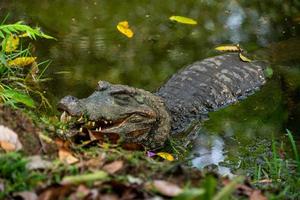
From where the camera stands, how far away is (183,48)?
7438mm

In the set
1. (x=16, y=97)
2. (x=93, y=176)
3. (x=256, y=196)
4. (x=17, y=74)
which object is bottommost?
(x=17, y=74)

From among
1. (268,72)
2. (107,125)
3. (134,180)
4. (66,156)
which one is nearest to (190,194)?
(134,180)

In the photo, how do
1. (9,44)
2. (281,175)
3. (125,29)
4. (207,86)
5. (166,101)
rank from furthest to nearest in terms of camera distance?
(125,29) → (207,86) → (166,101) → (9,44) → (281,175)

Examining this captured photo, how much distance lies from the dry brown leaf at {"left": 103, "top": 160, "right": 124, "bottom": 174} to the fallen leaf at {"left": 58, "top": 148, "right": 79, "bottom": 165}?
151mm

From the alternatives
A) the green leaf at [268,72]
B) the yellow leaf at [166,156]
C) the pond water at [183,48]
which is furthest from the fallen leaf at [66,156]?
the green leaf at [268,72]

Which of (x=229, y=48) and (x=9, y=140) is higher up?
(x=9, y=140)

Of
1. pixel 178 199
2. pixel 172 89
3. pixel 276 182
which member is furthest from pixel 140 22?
pixel 178 199

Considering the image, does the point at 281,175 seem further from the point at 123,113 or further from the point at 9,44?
the point at 9,44

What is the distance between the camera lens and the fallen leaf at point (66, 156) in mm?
2205

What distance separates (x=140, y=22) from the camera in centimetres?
800

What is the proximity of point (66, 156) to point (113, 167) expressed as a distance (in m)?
0.23

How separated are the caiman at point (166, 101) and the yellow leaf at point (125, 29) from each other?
1296 mm

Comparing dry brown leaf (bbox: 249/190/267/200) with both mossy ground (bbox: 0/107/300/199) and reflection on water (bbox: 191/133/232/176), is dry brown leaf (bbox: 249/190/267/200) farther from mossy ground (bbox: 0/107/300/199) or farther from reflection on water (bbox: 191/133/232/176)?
reflection on water (bbox: 191/133/232/176)

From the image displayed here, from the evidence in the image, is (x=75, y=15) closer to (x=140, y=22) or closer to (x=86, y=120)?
(x=140, y=22)
